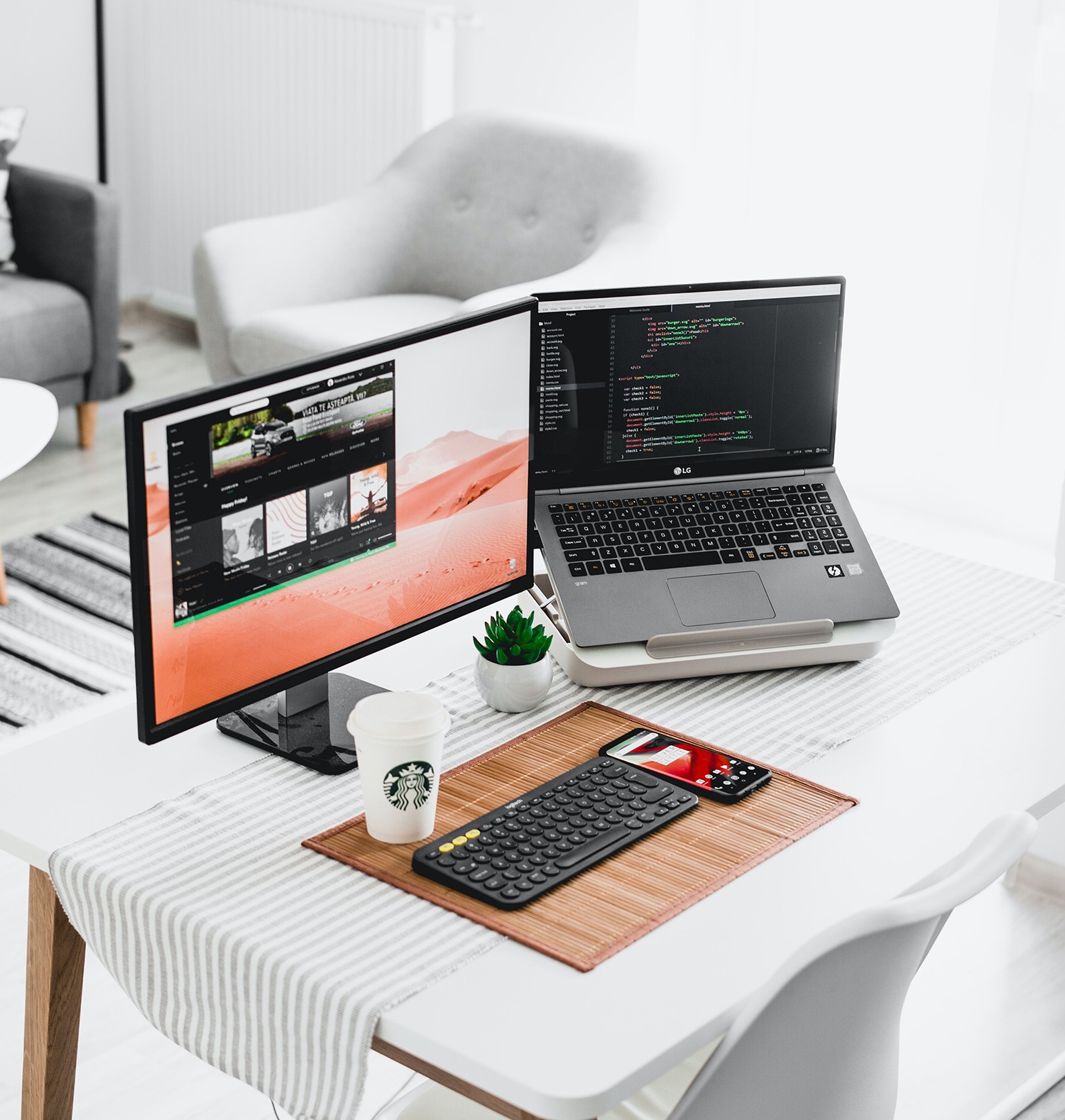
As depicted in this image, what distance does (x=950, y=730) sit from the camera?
1.59m

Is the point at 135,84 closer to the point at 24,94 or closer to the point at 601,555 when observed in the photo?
the point at 24,94

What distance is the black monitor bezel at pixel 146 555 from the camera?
1271 mm

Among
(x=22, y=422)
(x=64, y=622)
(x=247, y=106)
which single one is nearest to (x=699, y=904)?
(x=22, y=422)

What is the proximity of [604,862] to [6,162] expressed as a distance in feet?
10.8

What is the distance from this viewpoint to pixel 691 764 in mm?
1499

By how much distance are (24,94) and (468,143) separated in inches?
67.4

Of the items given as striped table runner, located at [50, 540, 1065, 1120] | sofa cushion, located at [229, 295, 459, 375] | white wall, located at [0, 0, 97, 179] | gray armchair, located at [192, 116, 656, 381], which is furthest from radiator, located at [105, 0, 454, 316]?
striped table runner, located at [50, 540, 1065, 1120]

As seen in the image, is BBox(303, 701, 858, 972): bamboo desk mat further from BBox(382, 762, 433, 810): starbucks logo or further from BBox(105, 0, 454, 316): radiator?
BBox(105, 0, 454, 316): radiator

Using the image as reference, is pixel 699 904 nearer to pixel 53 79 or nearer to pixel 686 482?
pixel 686 482

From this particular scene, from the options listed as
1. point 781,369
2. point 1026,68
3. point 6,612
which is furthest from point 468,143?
point 781,369

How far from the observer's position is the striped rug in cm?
295

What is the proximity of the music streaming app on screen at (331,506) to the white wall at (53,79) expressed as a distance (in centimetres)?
349

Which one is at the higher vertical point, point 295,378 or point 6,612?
point 295,378

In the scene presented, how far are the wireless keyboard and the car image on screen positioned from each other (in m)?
0.36
